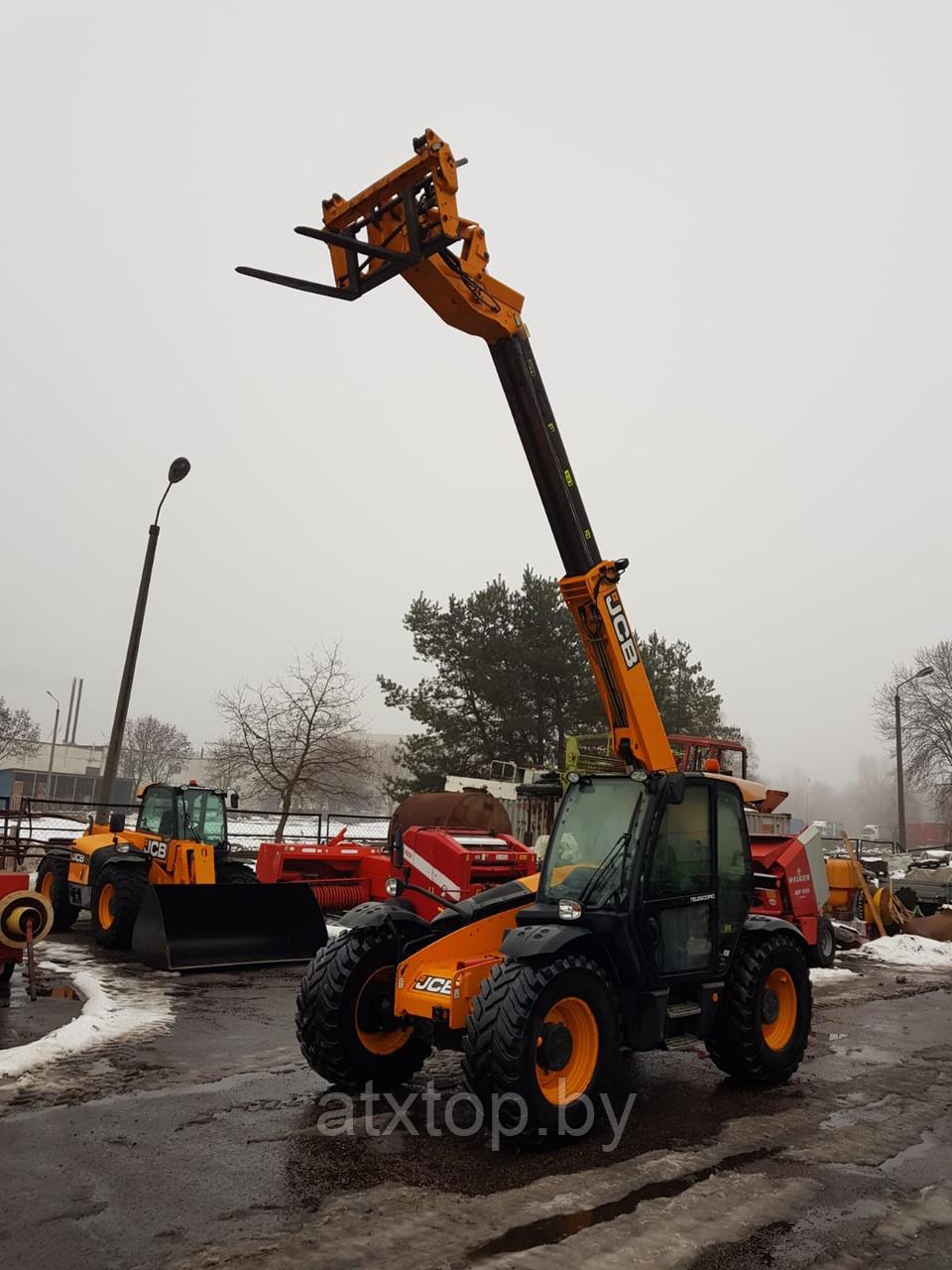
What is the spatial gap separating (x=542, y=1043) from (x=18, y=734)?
72.7m

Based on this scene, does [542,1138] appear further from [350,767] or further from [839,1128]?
[350,767]

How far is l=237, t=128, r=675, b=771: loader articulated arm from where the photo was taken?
7.95 m

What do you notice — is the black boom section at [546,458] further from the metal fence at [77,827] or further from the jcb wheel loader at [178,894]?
the metal fence at [77,827]

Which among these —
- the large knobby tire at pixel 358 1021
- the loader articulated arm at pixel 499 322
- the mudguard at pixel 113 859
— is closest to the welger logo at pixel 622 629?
the loader articulated arm at pixel 499 322

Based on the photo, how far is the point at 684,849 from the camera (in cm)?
657

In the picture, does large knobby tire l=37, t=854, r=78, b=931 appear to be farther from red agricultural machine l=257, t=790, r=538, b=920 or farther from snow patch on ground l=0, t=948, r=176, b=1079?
red agricultural machine l=257, t=790, r=538, b=920

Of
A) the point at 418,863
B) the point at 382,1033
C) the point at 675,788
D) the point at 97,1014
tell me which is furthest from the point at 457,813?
the point at 675,788

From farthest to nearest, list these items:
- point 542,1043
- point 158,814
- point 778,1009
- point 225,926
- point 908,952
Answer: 1. point 908,952
2. point 158,814
3. point 225,926
4. point 778,1009
5. point 542,1043

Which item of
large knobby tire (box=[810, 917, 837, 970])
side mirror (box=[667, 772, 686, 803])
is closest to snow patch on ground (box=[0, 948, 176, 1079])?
side mirror (box=[667, 772, 686, 803])

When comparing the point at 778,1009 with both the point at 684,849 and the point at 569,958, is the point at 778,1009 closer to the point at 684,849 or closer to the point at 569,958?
the point at 684,849

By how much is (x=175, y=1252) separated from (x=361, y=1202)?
2.90 ft

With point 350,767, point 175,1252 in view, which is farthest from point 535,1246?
point 350,767

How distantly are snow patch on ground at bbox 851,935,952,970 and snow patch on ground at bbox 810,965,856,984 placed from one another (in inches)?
66.9

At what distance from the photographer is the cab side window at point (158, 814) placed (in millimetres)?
13500
